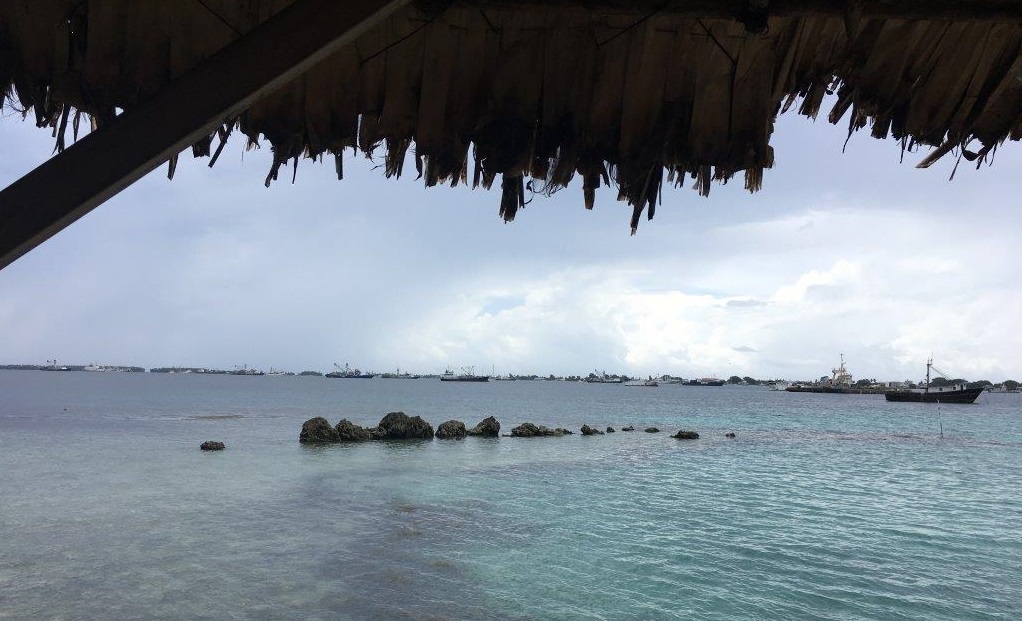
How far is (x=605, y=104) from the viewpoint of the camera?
2.90 m

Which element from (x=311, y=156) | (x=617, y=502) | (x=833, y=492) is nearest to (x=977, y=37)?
(x=311, y=156)

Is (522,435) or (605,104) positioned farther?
(522,435)

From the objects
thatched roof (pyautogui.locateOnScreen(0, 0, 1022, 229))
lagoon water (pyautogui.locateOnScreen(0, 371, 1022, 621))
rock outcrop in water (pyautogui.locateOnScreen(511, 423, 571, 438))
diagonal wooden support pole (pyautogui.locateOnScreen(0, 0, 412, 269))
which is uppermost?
thatched roof (pyautogui.locateOnScreen(0, 0, 1022, 229))

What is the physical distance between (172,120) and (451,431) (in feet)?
101

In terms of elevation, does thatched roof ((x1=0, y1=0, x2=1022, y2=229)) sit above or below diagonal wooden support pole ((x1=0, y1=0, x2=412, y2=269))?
above

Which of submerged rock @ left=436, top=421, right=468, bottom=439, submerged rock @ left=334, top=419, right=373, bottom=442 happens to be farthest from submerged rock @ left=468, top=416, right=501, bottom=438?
submerged rock @ left=334, top=419, right=373, bottom=442

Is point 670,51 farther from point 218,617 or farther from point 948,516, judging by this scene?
point 948,516

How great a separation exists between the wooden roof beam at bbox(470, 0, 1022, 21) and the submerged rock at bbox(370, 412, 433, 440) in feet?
96.3

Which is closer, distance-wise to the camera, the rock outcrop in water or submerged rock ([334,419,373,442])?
submerged rock ([334,419,373,442])

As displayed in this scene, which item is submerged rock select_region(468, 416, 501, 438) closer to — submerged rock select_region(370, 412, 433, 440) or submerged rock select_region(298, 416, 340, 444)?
submerged rock select_region(370, 412, 433, 440)

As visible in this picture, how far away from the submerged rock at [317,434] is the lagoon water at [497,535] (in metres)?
2.78

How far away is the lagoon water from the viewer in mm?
8453

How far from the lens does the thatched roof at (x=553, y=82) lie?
2.65m

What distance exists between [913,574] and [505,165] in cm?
1090
